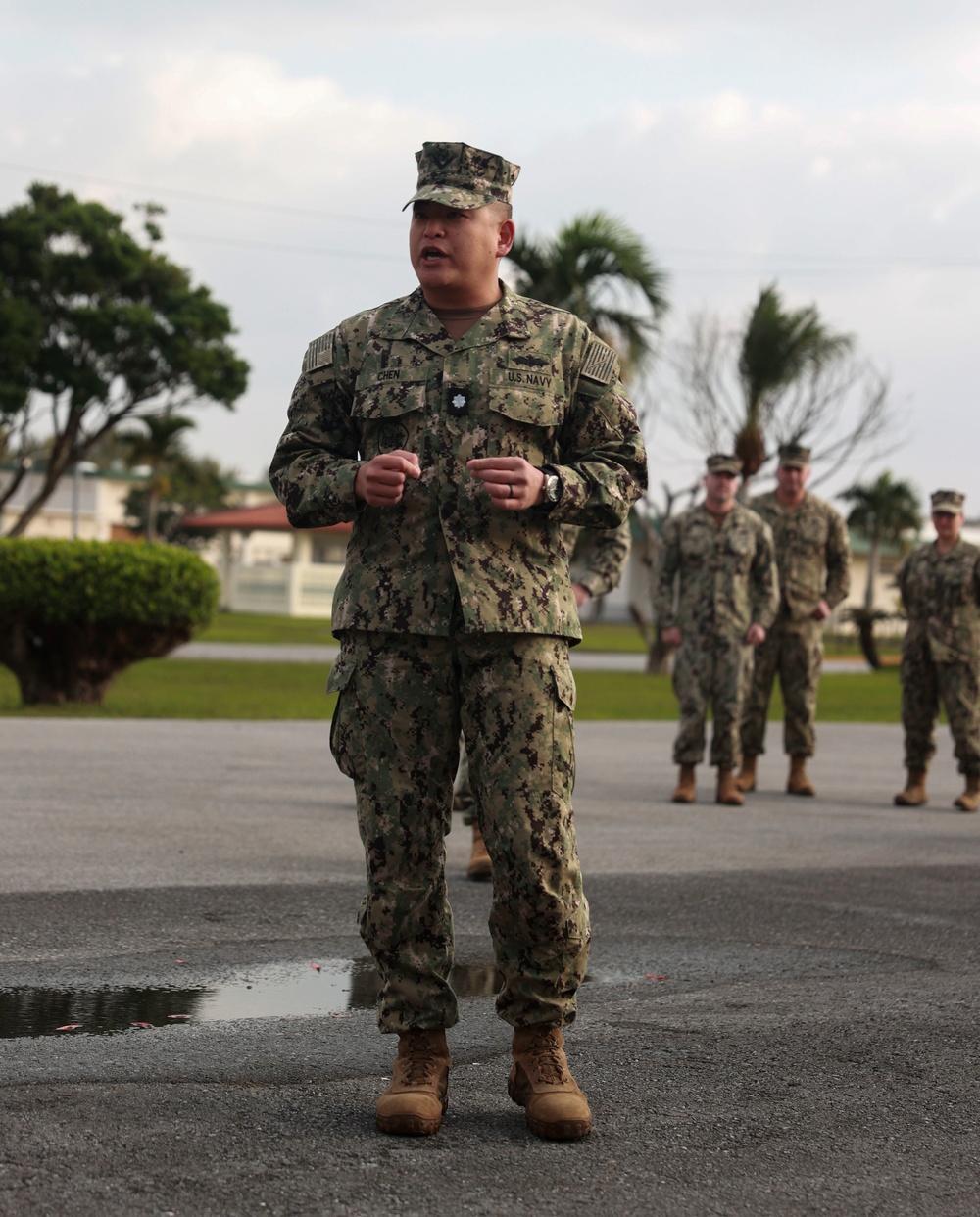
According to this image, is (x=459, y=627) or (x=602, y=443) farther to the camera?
(x=602, y=443)

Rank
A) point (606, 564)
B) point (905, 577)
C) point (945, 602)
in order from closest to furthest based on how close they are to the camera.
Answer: point (606, 564)
point (945, 602)
point (905, 577)

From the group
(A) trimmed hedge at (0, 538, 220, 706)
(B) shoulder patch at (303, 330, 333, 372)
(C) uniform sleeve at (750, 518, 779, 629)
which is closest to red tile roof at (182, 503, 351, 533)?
(A) trimmed hedge at (0, 538, 220, 706)

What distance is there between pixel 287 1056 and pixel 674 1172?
122 centimetres

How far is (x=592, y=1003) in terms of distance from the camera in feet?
16.1

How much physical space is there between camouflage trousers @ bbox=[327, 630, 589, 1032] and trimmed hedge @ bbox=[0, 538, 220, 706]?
40.8ft

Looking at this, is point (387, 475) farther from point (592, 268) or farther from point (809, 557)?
point (592, 268)

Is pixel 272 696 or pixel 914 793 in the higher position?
pixel 914 793

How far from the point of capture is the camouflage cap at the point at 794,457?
11.6m

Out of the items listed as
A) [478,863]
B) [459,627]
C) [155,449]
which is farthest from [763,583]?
[155,449]

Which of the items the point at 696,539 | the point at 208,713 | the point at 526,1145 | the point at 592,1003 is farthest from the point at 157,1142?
the point at 208,713

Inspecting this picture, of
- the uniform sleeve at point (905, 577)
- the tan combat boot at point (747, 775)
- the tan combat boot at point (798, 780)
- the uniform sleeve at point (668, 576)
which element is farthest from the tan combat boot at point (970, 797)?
the uniform sleeve at point (668, 576)

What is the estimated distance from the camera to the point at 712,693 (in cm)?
1066

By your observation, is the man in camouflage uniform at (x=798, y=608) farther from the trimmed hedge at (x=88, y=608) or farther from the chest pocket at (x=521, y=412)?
the chest pocket at (x=521, y=412)

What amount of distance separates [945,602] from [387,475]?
8177 millimetres
